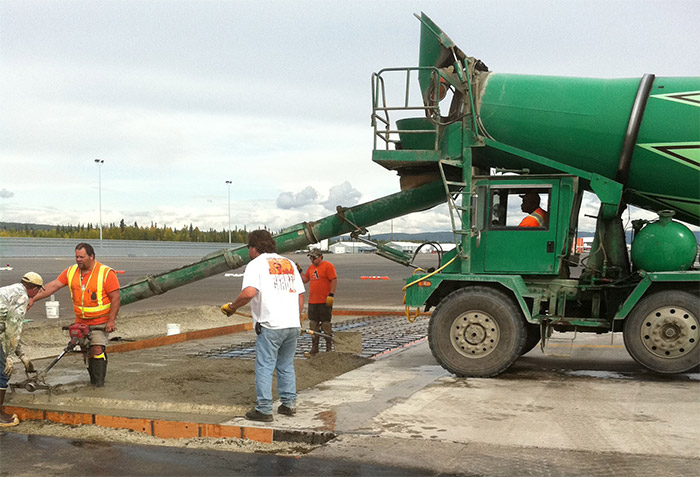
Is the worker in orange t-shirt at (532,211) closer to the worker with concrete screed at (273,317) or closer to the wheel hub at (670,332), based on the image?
the wheel hub at (670,332)

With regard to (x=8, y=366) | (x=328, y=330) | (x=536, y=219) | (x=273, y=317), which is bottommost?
(x=328, y=330)

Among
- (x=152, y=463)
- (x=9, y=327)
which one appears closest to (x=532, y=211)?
(x=152, y=463)

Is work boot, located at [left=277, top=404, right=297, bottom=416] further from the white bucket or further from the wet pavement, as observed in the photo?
the white bucket

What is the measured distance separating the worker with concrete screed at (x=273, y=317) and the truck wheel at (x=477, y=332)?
2.87 meters

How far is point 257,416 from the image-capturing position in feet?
21.4

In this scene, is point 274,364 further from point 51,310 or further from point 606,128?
point 51,310

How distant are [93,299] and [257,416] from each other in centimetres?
282

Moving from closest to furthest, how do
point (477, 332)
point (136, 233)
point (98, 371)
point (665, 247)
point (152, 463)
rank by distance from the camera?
point (152, 463) → point (98, 371) → point (665, 247) → point (477, 332) → point (136, 233)

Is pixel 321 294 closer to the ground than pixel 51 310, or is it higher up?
higher up

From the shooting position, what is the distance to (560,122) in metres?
9.16

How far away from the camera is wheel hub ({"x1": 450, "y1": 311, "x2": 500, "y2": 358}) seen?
9.11 metres

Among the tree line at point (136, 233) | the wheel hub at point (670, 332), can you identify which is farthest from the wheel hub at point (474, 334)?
the tree line at point (136, 233)

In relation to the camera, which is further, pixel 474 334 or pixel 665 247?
pixel 474 334

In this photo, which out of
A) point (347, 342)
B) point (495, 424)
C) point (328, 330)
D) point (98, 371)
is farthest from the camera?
point (328, 330)
